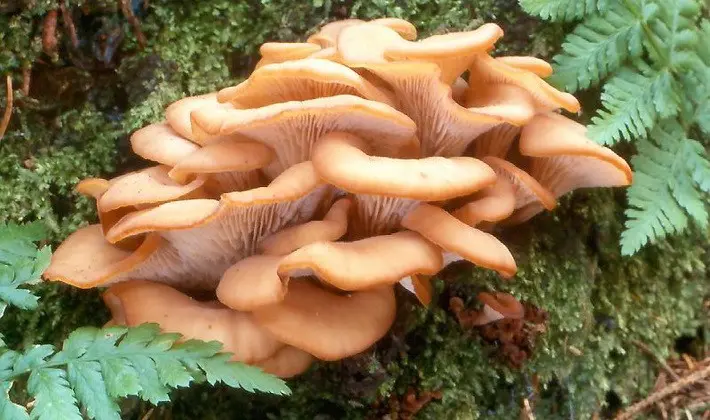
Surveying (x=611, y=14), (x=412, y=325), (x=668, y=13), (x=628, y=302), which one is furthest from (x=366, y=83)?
(x=628, y=302)

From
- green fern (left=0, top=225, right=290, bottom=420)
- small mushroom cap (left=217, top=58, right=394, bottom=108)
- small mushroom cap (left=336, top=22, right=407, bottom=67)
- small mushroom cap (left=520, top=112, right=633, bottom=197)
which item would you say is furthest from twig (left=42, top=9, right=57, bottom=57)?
small mushroom cap (left=520, top=112, right=633, bottom=197)

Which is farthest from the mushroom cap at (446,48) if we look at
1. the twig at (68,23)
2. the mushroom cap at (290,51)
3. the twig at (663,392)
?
the twig at (663,392)

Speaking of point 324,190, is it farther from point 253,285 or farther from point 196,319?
point 196,319

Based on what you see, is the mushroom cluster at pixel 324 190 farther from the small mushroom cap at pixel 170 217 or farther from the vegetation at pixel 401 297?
the vegetation at pixel 401 297

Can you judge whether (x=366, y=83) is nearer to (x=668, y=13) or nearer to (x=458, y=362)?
(x=458, y=362)

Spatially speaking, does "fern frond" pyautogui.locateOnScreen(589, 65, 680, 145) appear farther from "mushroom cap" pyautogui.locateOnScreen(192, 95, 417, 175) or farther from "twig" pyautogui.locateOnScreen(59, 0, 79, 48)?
"twig" pyautogui.locateOnScreen(59, 0, 79, 48)
